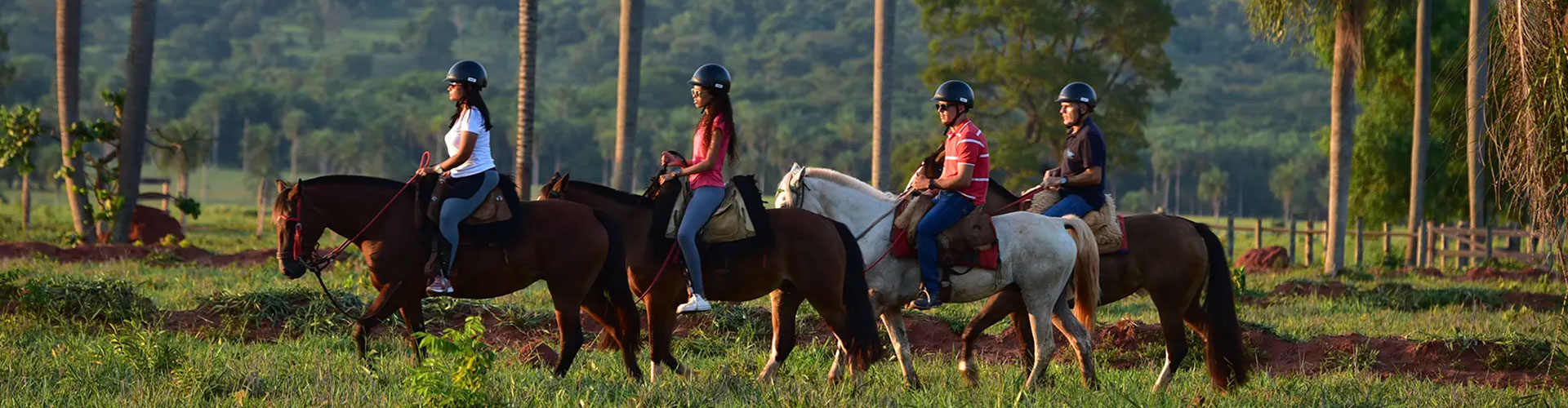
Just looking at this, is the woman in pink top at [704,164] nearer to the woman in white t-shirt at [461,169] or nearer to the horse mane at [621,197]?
the horse mane at [621,197]

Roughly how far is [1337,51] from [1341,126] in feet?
4.51

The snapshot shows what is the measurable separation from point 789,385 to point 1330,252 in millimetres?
19818

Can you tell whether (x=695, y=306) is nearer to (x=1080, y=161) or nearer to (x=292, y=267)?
(x=292, y=267)

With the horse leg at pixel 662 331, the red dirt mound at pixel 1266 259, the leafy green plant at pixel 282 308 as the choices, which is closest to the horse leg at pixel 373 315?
the horse leg at pixel 662 331

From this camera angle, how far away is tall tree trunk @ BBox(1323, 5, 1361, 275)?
2480cm

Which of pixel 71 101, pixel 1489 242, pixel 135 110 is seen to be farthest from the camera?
pixel 1489 242

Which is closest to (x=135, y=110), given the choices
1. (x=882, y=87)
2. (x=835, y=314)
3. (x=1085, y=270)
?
(x=882, y=87)

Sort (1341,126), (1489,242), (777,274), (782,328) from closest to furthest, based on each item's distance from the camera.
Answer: (777,274) → (782,328) → (1341,126) → (1489,242)

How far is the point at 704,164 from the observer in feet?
34.5

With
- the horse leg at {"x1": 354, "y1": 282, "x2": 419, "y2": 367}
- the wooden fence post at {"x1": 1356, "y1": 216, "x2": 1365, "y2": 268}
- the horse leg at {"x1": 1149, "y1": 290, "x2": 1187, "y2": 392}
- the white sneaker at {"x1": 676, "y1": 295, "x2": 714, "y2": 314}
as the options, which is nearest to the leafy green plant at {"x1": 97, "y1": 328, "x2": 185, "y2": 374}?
the horse leg at {"x1": 354, "y1": 282, "x2": 419, "y2": 367}

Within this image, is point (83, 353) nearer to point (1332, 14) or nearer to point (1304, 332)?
point (1304, 332)

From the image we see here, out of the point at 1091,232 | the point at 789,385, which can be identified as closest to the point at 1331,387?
the point at 1091,232

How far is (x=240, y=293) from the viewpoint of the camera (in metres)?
14.5

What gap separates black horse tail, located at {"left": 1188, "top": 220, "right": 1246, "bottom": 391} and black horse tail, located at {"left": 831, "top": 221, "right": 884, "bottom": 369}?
252cm
